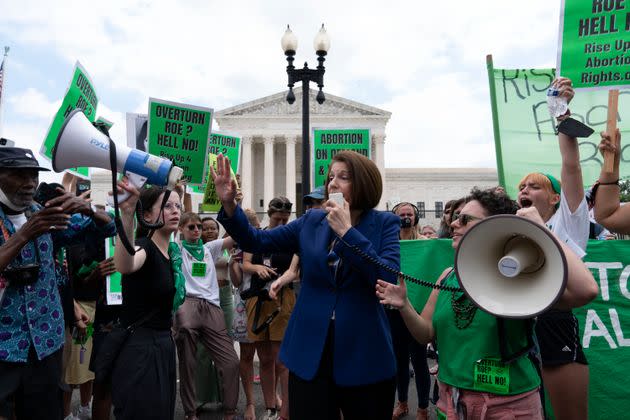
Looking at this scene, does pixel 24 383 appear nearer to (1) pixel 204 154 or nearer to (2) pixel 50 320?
(2) pixel 50 320

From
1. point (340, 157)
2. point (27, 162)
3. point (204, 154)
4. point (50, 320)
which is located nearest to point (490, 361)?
point (340, 157)

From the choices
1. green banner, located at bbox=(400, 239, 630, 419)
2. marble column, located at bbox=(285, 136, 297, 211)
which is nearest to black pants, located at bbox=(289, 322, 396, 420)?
green banner, located at bbox=(400, 239, 630, 419)

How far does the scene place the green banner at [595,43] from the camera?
4102 mm

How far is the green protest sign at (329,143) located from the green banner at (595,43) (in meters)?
4.84

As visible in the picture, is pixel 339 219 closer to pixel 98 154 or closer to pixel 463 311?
pixel 463 311

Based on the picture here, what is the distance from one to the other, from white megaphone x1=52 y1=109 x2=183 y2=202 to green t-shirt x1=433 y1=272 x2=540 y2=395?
153cm

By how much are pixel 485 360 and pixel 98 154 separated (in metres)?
2.02

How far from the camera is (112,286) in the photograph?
14.6 ft

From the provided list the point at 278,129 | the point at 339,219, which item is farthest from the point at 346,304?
the point at 278,129

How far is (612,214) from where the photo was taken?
2934 mm

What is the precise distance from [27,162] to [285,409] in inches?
115

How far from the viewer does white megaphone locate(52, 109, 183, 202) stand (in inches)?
100

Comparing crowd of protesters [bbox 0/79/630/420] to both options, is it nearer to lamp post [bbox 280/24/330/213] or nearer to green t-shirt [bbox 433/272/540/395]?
green t-shirt [bbox 433/272/540/395]

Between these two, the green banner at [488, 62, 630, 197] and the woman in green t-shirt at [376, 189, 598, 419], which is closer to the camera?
the woman in green t-shirt at [376, 189, 598, 419]
